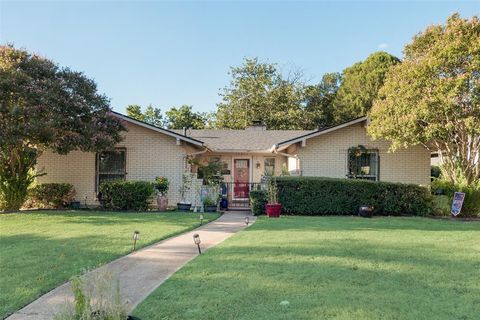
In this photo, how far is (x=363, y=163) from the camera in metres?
17.0

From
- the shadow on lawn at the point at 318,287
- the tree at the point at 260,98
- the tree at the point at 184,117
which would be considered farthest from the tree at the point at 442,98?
the tree at the point at 184,117

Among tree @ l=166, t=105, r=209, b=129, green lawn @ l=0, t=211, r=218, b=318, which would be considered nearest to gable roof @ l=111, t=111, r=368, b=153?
green lawn @ l=0, t=211, r=218, b=318

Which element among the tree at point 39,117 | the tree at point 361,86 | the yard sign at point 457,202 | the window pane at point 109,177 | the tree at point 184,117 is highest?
the tree at point 361,86

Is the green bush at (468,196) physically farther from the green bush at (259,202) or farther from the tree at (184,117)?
the tree at (184,117)

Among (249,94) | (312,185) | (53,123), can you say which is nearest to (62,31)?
(53,123)

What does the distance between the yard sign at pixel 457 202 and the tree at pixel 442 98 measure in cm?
86

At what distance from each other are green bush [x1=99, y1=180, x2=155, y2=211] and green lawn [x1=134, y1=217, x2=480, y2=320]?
280 inches

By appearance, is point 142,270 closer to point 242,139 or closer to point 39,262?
point 39,262

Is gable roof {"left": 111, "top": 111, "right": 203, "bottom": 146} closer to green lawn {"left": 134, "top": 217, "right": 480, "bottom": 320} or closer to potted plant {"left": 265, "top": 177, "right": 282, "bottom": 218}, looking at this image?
potted plant {"left": 265, "top": 177, "right": 282, "bottom": 218}

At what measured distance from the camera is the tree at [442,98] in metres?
12.9

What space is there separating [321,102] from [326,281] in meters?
35.6

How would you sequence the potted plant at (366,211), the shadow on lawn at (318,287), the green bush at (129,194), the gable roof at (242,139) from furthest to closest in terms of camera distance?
1. the gable roof at (242,139)
2. the green bush at (129,194)
3. the potted plant at (366,211)
4. the shadow on lawn at (318,287)

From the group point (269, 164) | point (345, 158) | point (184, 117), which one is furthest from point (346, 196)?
point (184, 117)

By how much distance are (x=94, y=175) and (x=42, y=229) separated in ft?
22.1
